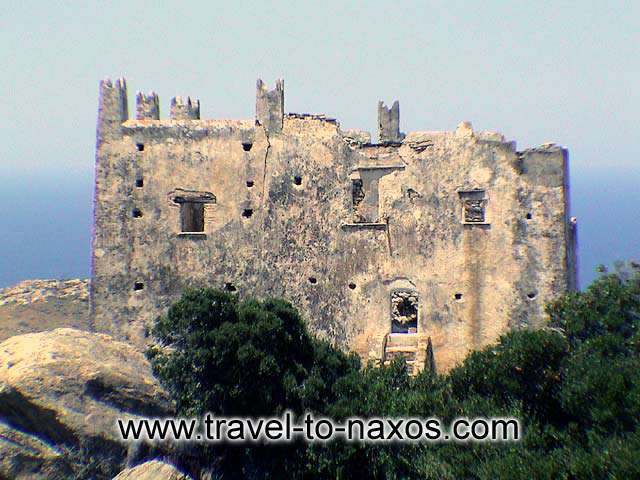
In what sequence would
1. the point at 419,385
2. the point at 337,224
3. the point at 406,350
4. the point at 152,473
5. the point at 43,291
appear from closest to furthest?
the point at 152,473, the point at 419,385, the point at 406,350, the point at 337,224, the point at 43,291

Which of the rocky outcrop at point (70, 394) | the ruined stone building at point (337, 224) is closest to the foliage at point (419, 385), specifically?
the rocky outcrop at point (70, 394)

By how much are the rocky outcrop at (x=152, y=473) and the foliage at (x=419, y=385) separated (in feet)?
10.5

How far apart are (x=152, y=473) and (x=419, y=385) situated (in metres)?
6.90

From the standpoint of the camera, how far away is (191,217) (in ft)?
95.8

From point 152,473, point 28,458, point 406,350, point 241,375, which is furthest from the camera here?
point 406,350

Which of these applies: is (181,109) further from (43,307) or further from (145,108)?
(43,307)

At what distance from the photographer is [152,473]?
714 inches

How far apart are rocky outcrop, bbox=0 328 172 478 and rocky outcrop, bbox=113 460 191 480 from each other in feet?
5.05

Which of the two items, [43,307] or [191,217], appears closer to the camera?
[191,217]

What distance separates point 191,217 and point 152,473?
12.0 meters

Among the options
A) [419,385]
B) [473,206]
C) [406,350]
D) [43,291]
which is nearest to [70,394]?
[419,385]

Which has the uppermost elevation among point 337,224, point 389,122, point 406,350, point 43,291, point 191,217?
point 389,122

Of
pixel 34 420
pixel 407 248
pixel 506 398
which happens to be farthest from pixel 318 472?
pixel 407 248

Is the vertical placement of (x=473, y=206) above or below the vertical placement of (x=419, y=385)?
above
